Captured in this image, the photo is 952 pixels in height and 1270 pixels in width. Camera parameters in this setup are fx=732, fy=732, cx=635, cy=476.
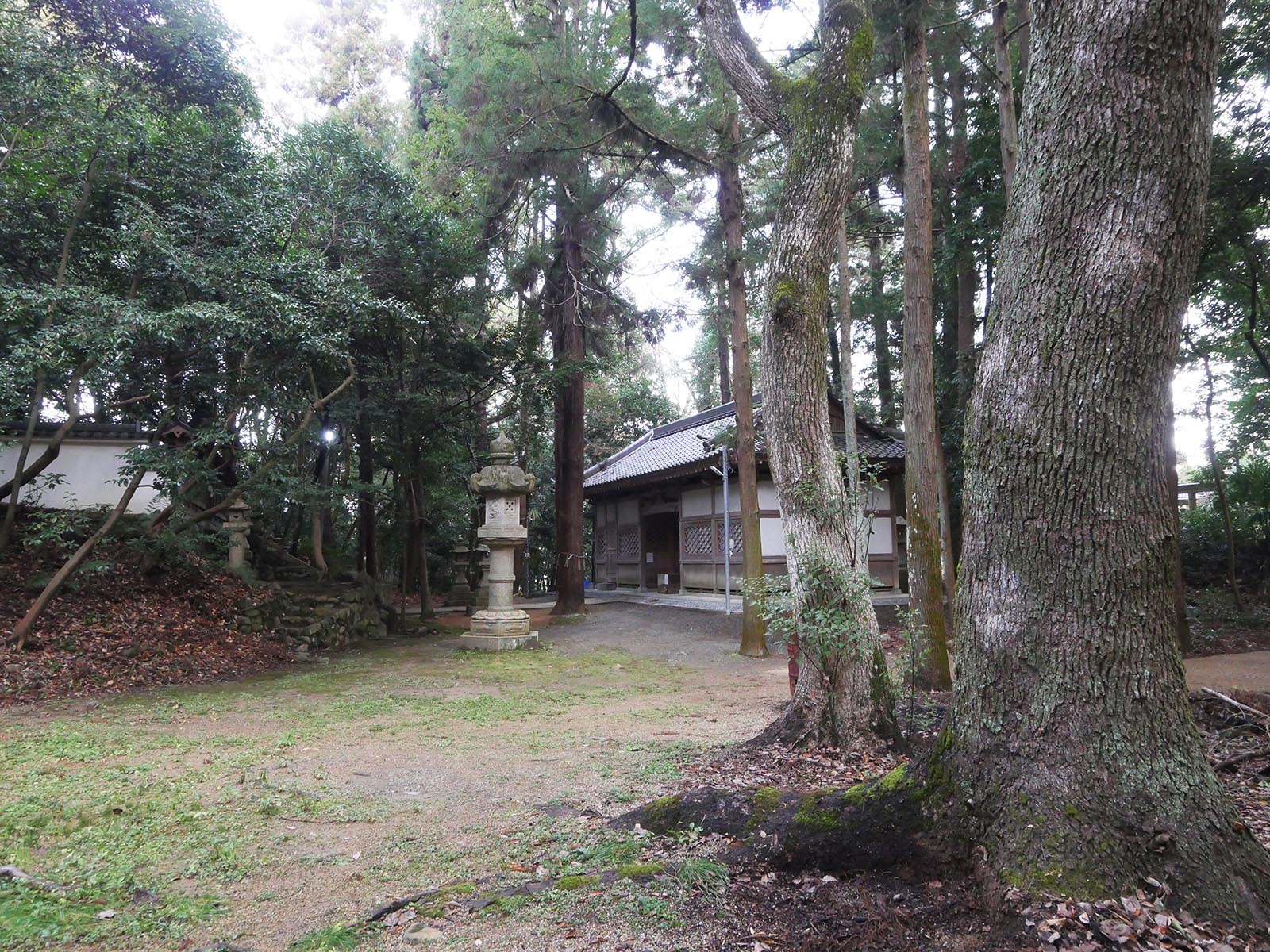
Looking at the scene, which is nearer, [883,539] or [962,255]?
[962,255]

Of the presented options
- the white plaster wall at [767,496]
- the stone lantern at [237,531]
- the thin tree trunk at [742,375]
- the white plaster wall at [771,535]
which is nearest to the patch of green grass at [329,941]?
the thin tree trunk at [742,375]

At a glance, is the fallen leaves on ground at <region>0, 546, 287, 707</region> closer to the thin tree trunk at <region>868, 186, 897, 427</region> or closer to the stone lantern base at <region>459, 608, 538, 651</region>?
the stone lantern base at <region>459, 608, 538, 651</region>

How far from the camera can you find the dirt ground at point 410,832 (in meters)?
2.33

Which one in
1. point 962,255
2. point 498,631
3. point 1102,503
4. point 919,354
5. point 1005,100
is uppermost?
point 1005,100

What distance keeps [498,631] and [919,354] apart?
708 centimetres

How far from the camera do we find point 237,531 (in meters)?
11.6

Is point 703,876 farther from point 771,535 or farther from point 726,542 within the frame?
point 771,535

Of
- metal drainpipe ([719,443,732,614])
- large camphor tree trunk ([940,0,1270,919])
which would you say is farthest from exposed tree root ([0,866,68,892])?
metal drainpipe ([719,443,732,614])

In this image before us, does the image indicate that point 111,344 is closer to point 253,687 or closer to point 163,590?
point 253,687

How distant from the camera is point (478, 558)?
19328 mm

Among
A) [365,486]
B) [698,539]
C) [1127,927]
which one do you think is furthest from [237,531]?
[1127,927]

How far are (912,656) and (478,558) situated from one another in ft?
52.9

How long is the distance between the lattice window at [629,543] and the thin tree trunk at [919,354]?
1294 cm

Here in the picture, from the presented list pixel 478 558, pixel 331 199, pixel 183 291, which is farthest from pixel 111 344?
pixel 478 558
